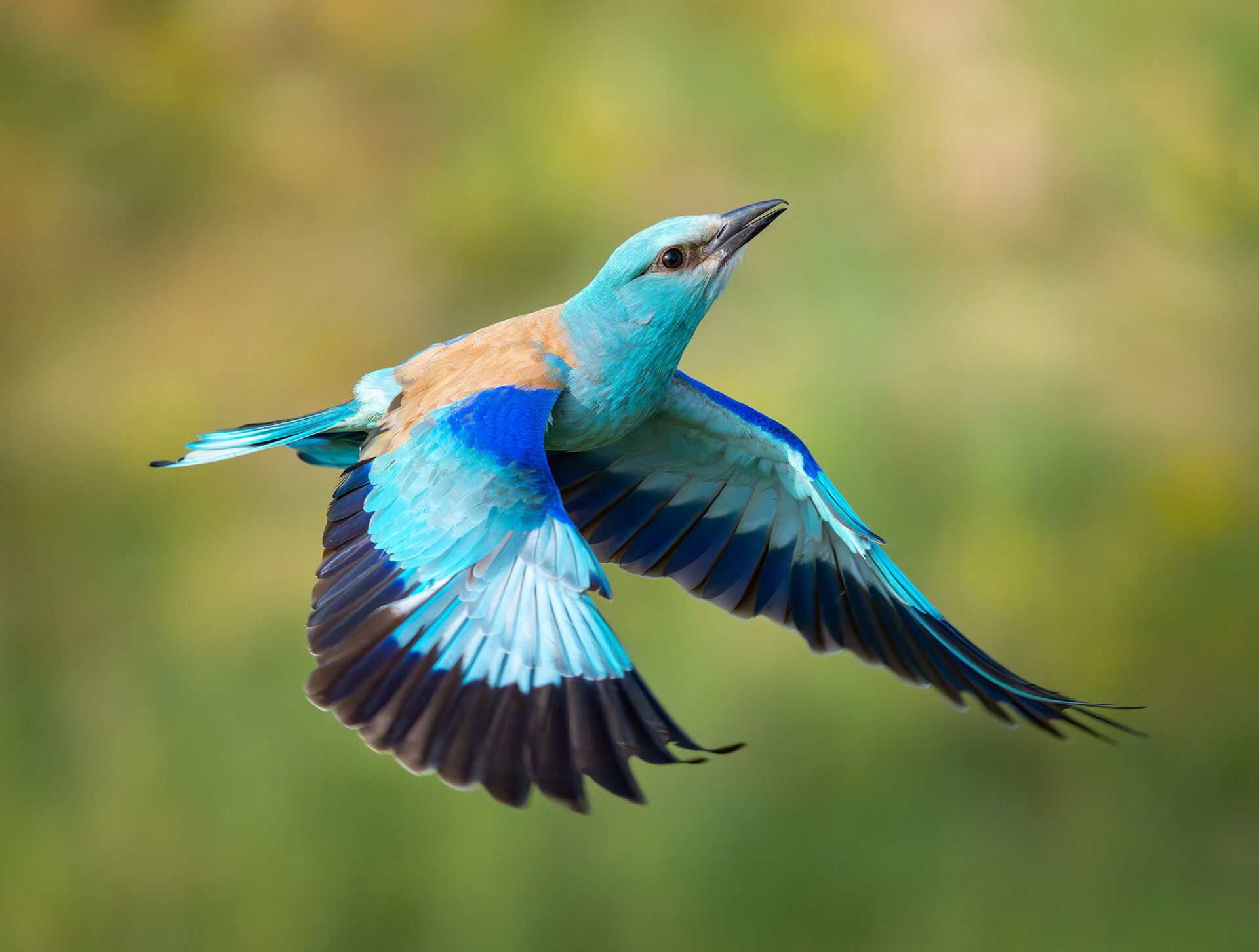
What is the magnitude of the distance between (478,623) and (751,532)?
1.10 meters

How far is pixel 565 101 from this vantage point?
5465 millimetres

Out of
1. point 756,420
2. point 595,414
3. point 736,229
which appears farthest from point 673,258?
point 756,420

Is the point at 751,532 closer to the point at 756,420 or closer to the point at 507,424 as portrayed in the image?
the point at 756,420

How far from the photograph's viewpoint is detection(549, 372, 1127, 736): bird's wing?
8.50 ft

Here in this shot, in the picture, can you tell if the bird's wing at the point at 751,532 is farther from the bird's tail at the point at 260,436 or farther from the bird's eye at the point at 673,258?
the bird's tail at the point at 260,436

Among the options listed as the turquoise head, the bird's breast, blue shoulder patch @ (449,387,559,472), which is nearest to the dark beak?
the turquoise head

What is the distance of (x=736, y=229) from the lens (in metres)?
2.30

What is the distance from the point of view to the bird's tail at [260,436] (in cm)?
234

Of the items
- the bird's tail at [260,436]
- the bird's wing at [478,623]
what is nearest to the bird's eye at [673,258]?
the bird's wing at [478,623]

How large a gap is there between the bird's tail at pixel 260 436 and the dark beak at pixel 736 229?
844mm

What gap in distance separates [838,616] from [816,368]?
2375mm

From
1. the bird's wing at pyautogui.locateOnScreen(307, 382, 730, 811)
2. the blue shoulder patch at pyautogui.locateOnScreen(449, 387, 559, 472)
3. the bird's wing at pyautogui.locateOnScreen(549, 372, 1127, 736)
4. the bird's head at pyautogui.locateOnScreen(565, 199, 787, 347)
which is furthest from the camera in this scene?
the bird's wing at pyautogui.locateOnScreen(549, 372, 1127, 736)

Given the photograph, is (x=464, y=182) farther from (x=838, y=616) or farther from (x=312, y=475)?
(x=838, y=616)

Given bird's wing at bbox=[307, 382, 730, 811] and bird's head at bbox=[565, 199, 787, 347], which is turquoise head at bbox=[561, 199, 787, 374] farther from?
bird's wing at bbox=[307, 382, 730, 811]
